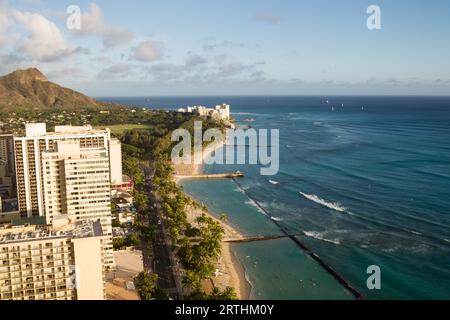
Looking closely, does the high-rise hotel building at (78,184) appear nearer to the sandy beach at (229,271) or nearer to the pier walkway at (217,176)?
the sandy beach at (229,271)

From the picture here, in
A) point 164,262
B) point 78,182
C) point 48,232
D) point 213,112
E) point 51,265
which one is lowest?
point 164,262

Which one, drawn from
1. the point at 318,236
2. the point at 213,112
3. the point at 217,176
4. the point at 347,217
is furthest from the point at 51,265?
the point at 213,112

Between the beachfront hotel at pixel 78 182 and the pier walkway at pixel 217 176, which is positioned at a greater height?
the beachfront hotel at pixel 78 182

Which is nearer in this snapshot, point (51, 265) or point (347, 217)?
point (51, 265)

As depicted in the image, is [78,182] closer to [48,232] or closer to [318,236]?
[48,232]

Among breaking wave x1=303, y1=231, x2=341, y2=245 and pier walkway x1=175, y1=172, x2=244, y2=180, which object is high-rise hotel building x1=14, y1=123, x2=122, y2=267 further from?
pier walkway x1=175, y1=172, x2=244, y2=180

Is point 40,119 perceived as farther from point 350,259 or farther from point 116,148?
point 350,259

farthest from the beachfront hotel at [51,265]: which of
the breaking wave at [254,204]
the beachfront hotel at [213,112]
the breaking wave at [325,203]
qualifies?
the beachfront hotel at [213,112]
